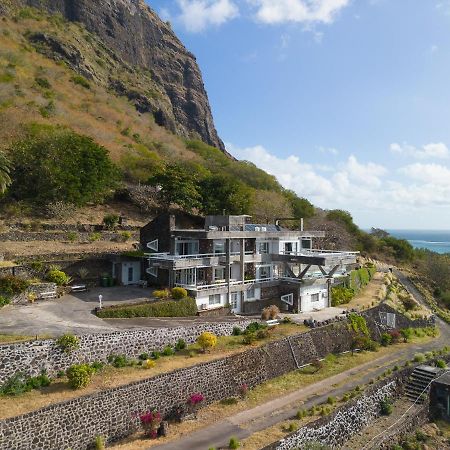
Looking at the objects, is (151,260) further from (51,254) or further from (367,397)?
(367,397)

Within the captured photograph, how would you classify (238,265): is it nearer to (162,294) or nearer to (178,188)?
(162,294)

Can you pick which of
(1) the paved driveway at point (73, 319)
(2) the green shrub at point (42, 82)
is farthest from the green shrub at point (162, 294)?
(2) the green shrub at point (42, 82)

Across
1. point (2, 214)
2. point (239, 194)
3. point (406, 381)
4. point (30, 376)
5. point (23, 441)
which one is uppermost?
point (239, 194)

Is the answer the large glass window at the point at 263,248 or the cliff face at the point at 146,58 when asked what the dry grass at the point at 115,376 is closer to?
the large glass window at the point at 263,248

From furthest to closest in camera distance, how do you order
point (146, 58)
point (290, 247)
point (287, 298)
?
1. point (146, 58)
2. point (290, 247)
3. point (287, 298)

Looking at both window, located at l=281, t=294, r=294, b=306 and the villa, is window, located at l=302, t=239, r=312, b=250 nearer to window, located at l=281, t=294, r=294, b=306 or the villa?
the villa

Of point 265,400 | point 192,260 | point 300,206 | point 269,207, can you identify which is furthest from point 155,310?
point 300,206

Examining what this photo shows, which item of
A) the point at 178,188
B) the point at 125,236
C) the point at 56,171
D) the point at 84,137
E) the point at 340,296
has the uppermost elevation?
the point at 84,137

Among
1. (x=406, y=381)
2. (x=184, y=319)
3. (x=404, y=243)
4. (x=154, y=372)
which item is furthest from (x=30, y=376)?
(x=404, y=243)
